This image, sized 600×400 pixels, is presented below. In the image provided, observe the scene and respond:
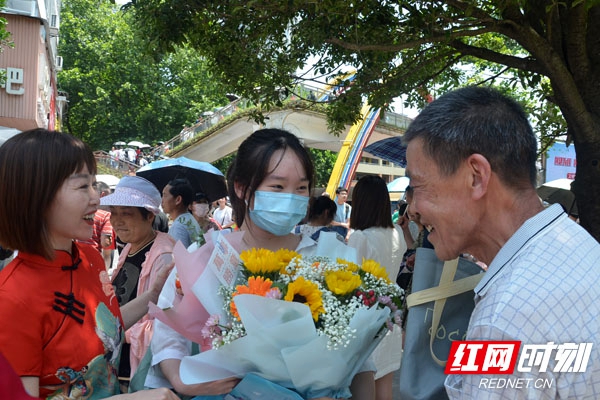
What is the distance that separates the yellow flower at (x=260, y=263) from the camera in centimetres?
199

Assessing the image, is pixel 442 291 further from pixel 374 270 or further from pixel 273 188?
pixel 273 188

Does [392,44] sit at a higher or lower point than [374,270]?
higher

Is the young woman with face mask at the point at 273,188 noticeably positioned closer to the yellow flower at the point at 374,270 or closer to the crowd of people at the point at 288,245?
the crowd of people at the point at 288,245

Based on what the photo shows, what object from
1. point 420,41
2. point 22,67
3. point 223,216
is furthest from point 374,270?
point 22,67

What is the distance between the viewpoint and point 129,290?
3.97 meters

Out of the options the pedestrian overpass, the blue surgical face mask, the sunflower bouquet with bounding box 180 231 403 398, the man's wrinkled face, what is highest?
the man's wrinkled face

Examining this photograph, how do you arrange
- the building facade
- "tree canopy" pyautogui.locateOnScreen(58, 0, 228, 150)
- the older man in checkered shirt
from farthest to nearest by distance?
"tree canopy" pyautogui.locateOnScreen(58, 0, 228, 150)
the building facade
the older man in checkered shirt

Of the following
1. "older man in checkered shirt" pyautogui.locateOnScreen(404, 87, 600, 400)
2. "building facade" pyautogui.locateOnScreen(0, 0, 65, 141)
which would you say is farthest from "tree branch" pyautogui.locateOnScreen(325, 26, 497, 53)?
"building facade" pyautogui.locateOnScreen(0, 0, 65, 141)

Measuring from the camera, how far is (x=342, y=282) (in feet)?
6.43

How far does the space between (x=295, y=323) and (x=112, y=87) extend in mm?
44354

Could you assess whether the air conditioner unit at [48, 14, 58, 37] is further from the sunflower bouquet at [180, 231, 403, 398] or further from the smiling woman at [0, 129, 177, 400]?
the sunflower bouquet at [180, 231, 403, 398]

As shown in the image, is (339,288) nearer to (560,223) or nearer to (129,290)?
(560,223)

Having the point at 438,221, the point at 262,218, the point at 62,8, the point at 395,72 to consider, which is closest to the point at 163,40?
the point at 395,72

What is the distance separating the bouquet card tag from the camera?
82.0 inches
